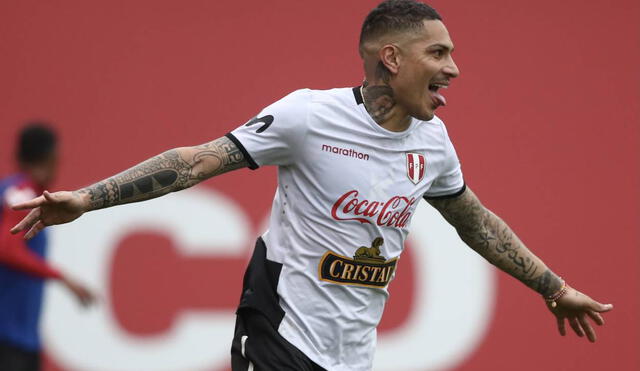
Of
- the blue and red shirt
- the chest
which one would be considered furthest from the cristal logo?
the blue and red shirt

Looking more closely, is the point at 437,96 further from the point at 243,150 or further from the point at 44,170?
the point at 44,170

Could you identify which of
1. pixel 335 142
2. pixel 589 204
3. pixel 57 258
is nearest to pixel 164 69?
pixel 57 258

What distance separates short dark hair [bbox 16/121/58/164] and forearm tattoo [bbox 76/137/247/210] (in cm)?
221

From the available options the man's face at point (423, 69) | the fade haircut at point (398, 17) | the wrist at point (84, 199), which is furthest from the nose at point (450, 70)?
the wrist at point (84, 199)

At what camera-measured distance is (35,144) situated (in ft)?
17.7

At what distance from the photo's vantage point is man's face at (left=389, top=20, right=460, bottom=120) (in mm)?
3523

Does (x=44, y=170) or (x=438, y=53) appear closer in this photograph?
(x=438, y=53)

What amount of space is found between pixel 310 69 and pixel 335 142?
3250 mm

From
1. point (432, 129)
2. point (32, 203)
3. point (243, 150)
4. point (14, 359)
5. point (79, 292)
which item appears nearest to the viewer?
point (32, 203)

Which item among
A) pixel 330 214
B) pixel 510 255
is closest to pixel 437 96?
pixel 330 214

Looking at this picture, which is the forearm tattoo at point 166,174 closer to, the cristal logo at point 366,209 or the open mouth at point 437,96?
the cristal logo at point 366,209

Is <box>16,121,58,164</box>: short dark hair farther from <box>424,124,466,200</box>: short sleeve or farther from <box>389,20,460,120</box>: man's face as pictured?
<box>389,20,460,120</box>: man's face

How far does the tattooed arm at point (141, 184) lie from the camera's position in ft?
9.92

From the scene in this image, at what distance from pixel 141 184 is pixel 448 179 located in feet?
3.71
